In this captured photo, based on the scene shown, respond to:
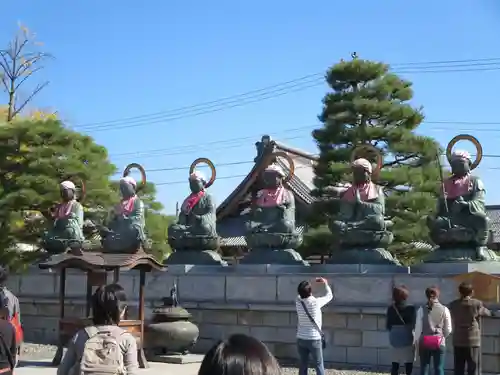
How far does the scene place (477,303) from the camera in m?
8.50

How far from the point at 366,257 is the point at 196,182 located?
Answer: 353cm

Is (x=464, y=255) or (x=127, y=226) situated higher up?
(x=127, y=226)

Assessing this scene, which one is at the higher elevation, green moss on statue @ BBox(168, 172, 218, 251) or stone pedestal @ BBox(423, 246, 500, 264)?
green moss on statue @ BBox(168, 172, 218, 251)

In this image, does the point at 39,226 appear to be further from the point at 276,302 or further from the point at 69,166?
the point at 276,302

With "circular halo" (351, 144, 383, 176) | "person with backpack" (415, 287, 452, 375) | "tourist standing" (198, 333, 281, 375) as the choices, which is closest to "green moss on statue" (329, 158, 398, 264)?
"circular halo" (351, 144, 383, 176)

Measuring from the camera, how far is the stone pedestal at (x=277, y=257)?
1267cm

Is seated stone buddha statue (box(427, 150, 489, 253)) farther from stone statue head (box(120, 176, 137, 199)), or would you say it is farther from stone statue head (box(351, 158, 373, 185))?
stone statue head (box(120, 176, 137, 199))

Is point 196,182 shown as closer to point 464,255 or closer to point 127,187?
point 127,187

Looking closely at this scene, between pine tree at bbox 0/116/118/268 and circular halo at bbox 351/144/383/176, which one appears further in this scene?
pine tree at bbox 0/116/118/268

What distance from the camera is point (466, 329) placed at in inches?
335

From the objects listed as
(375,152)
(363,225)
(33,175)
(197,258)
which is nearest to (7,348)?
(363,225)

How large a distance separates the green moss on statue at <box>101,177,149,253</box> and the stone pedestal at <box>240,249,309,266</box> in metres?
2.36

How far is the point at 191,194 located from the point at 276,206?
1903mm

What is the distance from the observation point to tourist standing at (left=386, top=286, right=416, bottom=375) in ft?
27.9
